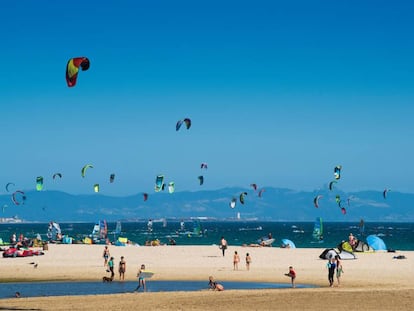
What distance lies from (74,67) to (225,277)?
13.6 m

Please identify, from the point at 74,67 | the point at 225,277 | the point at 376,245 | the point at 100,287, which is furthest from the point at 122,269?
the point at 376,245

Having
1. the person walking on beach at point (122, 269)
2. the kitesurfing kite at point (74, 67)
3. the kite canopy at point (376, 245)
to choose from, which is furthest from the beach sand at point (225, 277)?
the kitesurfing kite at point (74, 67)

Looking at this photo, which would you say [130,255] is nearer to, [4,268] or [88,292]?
[4,268]

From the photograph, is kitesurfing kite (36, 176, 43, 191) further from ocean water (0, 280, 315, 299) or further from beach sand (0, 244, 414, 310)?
ocean water (0, 280, 315, 299)

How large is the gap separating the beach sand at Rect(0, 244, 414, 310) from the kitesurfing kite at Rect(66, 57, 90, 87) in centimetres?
622

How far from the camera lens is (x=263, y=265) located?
116 ft

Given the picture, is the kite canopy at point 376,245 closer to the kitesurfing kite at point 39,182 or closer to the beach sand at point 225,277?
the beach sand at point 225,277

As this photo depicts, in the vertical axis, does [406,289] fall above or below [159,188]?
below

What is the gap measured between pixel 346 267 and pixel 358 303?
40.6 feet

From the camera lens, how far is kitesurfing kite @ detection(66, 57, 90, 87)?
19406mm

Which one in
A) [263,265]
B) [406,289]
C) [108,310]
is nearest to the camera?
[108,310]

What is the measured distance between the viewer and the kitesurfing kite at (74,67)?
1941 centimetres

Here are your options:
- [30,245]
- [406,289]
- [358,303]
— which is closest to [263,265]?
[406,289]

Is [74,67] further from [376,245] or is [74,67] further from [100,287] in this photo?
[376,245]
